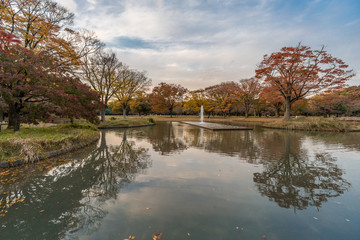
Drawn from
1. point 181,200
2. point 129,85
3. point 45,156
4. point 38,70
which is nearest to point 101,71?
point 129,85

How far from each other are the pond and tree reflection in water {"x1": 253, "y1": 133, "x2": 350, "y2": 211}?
26mm

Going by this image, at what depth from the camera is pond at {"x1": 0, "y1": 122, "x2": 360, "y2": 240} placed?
3.01m

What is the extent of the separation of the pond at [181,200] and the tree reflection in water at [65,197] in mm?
19

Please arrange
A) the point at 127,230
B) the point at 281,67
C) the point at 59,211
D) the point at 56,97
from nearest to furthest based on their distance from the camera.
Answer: the point at 127,230 → the point at 59,211 → the point at 56,97 → the point at 281,67

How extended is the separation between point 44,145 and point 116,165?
3.59m

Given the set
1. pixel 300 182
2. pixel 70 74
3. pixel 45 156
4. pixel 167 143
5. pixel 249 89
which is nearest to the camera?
pixel 300 182

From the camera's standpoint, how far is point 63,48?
16.3m

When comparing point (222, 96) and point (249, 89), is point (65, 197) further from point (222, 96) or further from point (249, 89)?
point (222, 96)

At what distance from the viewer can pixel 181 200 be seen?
403 cm

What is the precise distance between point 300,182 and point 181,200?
3504mm

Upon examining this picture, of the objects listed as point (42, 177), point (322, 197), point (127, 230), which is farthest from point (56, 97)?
point (322, 197)

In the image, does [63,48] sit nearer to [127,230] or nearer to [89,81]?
[89,81]

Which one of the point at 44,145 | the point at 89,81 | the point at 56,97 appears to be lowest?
the point at 44,145

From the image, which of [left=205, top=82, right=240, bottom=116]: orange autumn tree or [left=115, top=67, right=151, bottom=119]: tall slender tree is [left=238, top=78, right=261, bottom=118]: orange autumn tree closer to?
[left=205, top=82, right=240, bottom=116]: orange autumn tree
